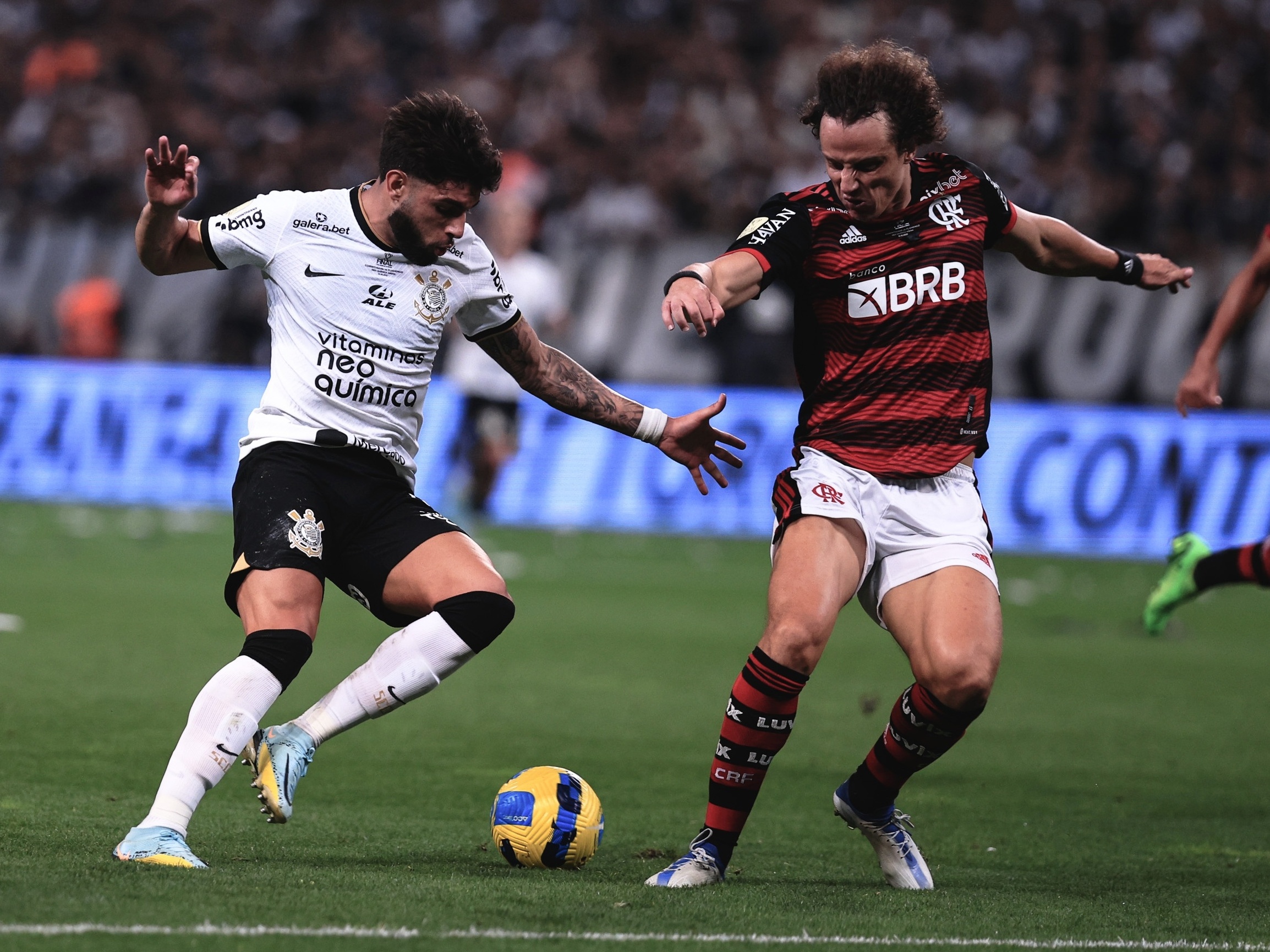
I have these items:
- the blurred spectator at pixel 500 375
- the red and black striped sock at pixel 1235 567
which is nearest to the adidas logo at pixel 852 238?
the red and black striped sock at pixel 1235 567

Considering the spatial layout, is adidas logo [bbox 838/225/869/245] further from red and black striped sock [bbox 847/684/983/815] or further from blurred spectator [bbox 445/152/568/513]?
blurred spectator [bbox 445/152/568/513]

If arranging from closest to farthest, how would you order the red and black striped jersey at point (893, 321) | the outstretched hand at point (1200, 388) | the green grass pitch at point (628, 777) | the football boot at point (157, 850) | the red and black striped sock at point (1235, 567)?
1. the green grass pitch at point (628, 777)
2. the football boot at point (157, 850)
3. the red and black striped jersey at point (893, 321)
4. the outstretched hand at point (1200, 388)
5. the red and black striped sock at point (1235, 567)

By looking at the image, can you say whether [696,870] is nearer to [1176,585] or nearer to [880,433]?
[880,433]

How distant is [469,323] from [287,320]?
59cm

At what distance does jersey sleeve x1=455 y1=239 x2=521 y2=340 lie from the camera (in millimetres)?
5293

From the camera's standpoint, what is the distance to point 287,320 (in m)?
5.13

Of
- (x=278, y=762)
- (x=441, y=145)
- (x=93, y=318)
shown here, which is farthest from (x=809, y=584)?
(x=93, y=318)

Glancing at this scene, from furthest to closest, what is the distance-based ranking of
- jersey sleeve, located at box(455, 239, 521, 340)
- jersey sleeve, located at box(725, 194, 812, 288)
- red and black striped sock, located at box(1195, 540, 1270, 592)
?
1. red and black striped sock, located at box(1195, 540, 1270, 592)
2. jersey sleeve, located at box(455, 239, 521, 340)
3. jersey sleeve, located at box(725, 194, 812, 288)

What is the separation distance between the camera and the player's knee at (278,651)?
15.3 feet

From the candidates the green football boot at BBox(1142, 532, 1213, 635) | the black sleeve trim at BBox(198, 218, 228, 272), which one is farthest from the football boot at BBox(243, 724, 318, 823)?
the green football boot at BBox(1142, 532, 1213, 635)

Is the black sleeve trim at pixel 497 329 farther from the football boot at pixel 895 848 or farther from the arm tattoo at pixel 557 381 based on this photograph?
the football boot at pixel 895 848

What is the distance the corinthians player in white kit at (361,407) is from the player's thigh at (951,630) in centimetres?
72

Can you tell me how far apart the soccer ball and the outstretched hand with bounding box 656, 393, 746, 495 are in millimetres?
1045

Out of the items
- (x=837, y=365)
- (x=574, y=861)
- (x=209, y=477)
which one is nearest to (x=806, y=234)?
(x=837, y=365)
